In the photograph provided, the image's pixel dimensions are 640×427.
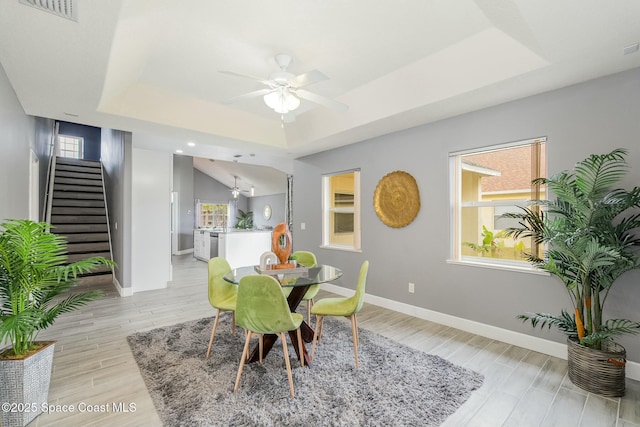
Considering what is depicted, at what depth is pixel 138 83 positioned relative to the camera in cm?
336

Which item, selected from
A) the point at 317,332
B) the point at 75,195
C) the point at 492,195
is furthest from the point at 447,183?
the point at 75,195

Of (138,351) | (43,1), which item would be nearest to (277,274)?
(138,351)

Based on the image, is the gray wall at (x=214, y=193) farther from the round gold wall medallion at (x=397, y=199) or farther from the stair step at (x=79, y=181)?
the round gold wall medallion at (x=397, y=199)

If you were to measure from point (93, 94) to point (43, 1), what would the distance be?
1.38m

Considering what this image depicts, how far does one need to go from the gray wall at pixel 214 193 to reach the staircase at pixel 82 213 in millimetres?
3571

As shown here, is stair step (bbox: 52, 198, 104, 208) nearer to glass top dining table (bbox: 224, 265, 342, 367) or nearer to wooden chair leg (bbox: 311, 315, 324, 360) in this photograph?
glass top dining table (bbox: 224, 265, 342, 367)

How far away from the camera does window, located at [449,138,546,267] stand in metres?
2.92

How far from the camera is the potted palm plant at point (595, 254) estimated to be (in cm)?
205

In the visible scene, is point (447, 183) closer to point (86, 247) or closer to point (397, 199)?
point (397, 199)

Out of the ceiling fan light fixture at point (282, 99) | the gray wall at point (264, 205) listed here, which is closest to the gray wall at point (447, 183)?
the ceiling fan light fixture at point (282, 99)

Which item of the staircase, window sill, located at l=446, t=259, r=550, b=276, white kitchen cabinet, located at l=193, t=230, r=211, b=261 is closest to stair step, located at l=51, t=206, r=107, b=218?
the staircase

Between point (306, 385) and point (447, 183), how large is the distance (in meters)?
2.62

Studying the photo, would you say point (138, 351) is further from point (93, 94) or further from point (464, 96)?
point (464, 96)

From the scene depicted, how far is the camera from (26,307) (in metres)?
1.86
